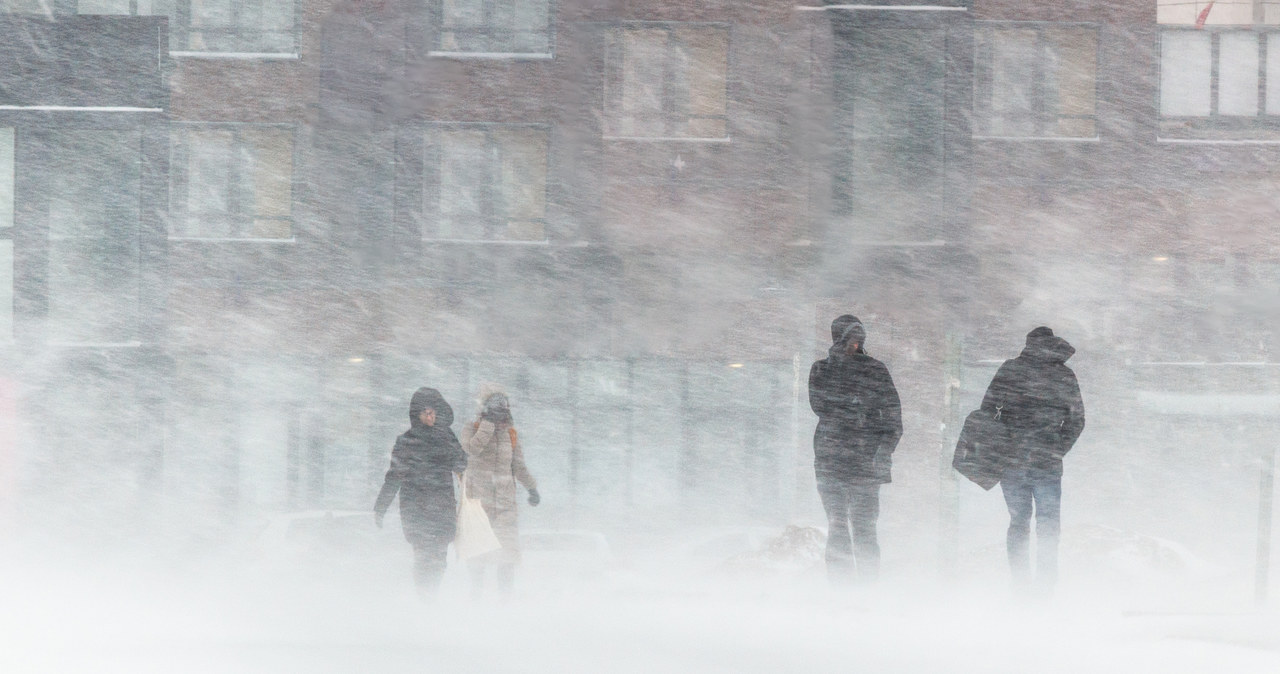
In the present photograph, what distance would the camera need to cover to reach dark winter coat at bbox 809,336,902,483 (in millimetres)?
8047

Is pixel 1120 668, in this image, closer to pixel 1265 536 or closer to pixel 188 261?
pixel 1265 536

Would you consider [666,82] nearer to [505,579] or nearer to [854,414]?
[505,579]

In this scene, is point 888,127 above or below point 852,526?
above

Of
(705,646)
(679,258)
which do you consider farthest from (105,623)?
(679,258)

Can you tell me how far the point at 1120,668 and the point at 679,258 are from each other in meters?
16.7

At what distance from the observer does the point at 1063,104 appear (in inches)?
898

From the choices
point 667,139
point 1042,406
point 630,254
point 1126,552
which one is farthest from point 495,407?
point 667,139

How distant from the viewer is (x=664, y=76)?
23047 mm

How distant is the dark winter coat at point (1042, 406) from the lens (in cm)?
775

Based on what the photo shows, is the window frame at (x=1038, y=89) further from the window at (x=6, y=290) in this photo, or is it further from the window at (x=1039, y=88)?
the window at (x=6, y=290)

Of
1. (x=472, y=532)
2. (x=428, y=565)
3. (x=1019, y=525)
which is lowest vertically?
(x=428, y=565)

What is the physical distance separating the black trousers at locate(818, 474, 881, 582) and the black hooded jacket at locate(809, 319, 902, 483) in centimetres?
10

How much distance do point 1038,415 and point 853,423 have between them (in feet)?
3.40

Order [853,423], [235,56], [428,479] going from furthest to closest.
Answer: [235,56] → [428,479] → [853,423]
